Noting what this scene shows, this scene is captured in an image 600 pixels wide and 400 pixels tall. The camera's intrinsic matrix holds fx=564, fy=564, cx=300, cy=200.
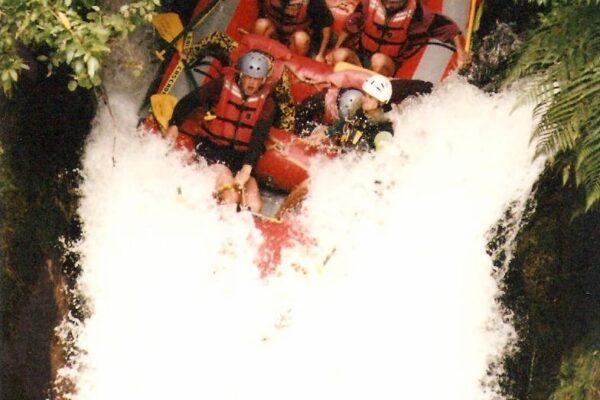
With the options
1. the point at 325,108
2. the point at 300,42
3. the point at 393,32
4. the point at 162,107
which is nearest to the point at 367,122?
the point at 325,108

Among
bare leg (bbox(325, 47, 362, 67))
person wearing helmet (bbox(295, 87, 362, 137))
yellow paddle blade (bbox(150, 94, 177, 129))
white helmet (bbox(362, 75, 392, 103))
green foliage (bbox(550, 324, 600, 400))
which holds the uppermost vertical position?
bare leg (bbox(325, 47, 362, 67))

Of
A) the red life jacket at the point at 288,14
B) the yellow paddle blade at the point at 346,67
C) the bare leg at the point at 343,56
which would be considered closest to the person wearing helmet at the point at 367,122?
the yellow paddle blade at the point at 346,67

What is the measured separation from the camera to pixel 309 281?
3611mm

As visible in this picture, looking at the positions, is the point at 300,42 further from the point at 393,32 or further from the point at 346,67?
the point at 393,32

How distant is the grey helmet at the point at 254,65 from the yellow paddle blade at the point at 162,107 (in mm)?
679

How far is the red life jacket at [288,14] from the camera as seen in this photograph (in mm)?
4973

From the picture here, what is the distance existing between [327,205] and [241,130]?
0.87 metres

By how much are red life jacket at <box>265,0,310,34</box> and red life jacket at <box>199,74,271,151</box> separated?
1101 mm

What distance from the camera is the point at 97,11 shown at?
9.07ft

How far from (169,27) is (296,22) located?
1.15 meters

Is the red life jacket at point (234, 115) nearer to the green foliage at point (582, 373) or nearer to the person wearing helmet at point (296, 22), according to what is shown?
the person wearing helmet at point (296, 22)

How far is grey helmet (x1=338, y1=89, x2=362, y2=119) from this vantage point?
14.2ft

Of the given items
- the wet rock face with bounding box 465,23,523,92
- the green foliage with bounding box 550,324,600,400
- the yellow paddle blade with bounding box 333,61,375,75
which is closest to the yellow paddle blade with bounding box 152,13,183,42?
the yellow paddle blade with bounding box 333,61,375,75

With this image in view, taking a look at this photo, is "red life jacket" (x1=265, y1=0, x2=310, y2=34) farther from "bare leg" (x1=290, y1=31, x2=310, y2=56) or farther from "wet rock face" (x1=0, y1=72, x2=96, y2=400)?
"wet rock face" (x1=0, y1=72, x2=96, y2=400)
